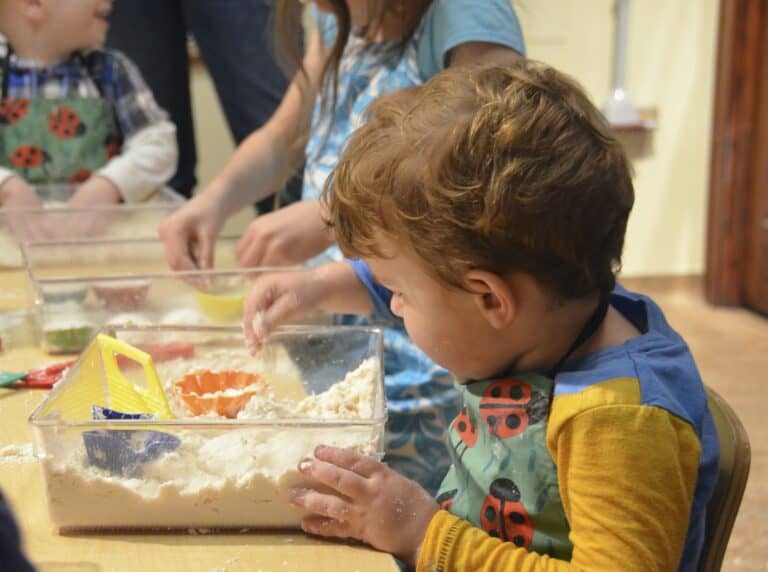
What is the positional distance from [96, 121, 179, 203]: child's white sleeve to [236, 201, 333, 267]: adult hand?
2.03 feet

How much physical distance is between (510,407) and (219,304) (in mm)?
481

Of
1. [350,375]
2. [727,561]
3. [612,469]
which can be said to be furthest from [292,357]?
[727,561]

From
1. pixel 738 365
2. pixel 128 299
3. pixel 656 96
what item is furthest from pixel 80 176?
pixel 656 96

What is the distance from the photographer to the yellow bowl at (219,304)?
1.04m

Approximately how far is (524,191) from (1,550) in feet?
1.23

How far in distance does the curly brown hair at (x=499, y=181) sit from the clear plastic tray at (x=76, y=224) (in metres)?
0.76

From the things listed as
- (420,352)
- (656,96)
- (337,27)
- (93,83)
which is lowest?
(656,96)

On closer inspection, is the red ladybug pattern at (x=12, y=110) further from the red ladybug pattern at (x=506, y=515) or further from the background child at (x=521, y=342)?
the red ladybug pattern at (x=506, y=515)

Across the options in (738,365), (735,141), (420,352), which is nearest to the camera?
(420,352)

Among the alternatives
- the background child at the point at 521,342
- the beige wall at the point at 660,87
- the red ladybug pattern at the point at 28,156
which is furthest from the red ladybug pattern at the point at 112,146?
the beige wall at the point at 660,87

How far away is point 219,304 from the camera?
105 cm

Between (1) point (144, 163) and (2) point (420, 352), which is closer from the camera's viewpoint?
(2) point (420, 352)

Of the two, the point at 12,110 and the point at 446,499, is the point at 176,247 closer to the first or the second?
the point at 446,499

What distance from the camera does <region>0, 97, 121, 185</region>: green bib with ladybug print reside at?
163 centimetres
